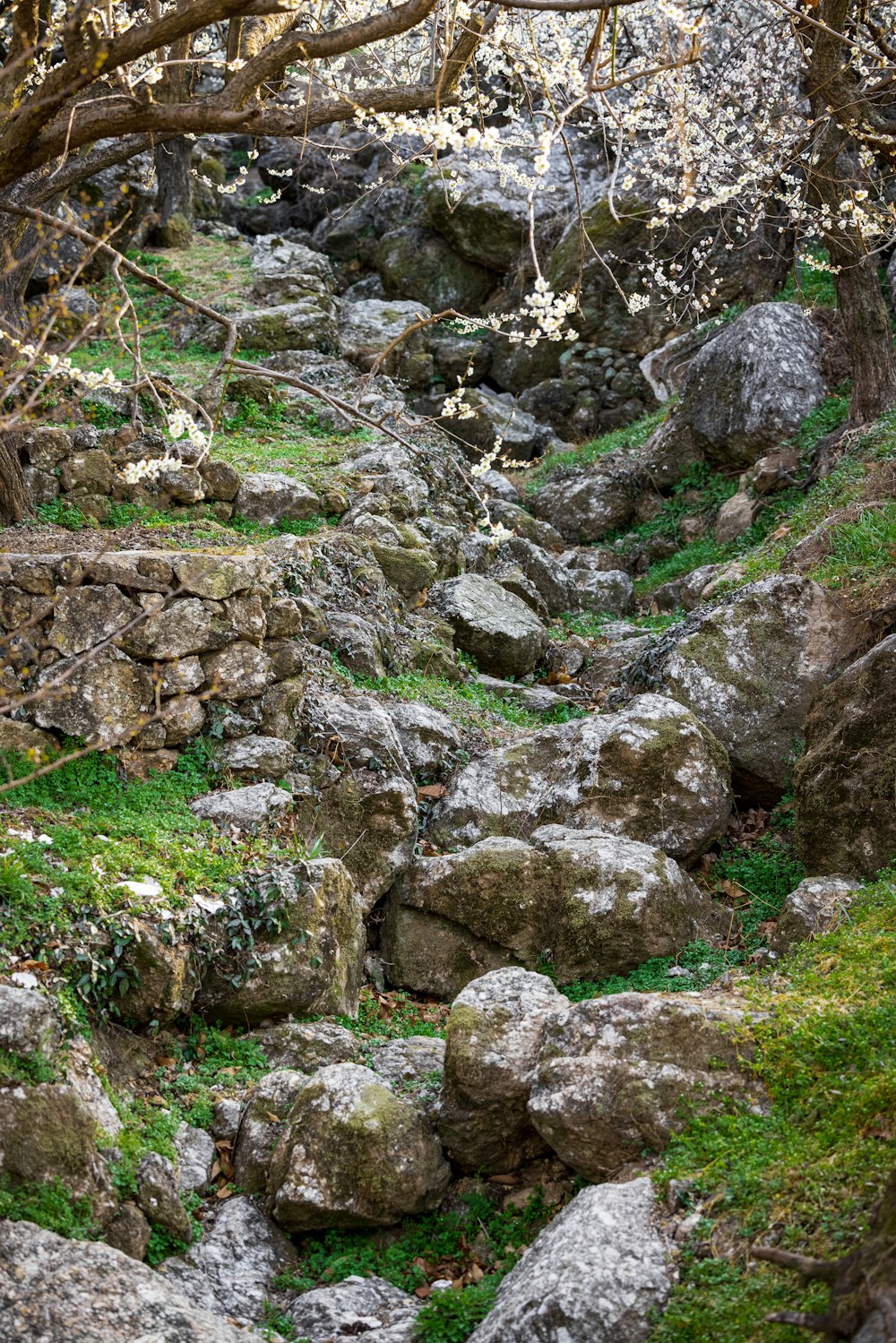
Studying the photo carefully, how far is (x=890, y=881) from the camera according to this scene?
555 cm

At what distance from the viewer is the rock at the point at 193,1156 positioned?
4.61 m

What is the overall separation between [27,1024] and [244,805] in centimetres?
226

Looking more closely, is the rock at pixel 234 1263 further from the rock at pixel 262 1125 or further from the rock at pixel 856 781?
the rock at pixel 856 781

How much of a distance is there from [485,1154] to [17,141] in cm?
517

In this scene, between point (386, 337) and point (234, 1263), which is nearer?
point (234, 1263)

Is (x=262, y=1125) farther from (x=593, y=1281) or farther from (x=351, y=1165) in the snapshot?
(x=593, y=1281)

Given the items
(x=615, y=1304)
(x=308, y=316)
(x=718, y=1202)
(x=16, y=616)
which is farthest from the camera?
(x=308, y=316)

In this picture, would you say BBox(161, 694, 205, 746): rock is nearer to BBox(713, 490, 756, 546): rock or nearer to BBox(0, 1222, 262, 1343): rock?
BBox(0, 1222, 262, 1343): rock

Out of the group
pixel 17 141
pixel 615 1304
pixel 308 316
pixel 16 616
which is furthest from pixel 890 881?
pixel 308 316

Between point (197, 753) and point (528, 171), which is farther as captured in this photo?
point (528, 171)

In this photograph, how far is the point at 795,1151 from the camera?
3.77 m

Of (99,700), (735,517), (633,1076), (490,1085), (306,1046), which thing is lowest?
(306,1046)

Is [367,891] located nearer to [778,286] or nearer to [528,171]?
[778,286]

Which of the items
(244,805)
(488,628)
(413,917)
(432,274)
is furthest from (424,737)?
(432,274)
